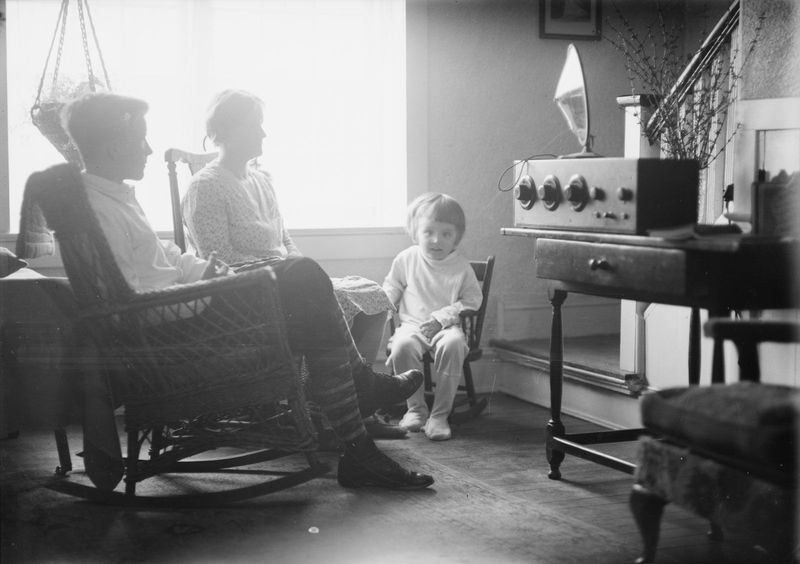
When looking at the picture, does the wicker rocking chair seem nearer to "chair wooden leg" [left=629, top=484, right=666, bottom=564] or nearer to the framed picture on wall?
"chair wooden leg" [left=629, top=484, right=666, bottom=564]

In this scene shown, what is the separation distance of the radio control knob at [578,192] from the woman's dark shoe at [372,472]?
2.85ft

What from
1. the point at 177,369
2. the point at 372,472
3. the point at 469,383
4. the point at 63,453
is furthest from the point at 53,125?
the point at 469,383

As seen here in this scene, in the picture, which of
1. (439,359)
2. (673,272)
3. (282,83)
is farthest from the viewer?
(282,83)

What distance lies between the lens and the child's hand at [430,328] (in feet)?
11.3

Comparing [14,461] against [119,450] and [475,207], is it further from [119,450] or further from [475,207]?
[475,207]

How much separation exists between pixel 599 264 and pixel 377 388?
0.81 meters

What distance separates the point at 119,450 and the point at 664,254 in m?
1.49

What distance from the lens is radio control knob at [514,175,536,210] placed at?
2.68 m

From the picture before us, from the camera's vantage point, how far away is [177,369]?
8.00 feet

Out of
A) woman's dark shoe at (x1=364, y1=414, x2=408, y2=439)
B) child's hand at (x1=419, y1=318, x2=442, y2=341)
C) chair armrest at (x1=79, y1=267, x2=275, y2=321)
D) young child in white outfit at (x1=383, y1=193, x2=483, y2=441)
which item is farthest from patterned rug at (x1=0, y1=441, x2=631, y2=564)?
child's hand at (x1=419, y1=318, x2=442, y2=341)

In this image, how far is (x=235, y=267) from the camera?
2.87 m

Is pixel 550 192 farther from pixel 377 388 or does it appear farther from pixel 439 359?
pixel 439 359

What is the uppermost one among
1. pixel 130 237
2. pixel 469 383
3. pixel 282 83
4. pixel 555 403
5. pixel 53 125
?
pixel 282 83

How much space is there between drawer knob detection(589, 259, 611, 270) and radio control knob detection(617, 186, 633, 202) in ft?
0.54
